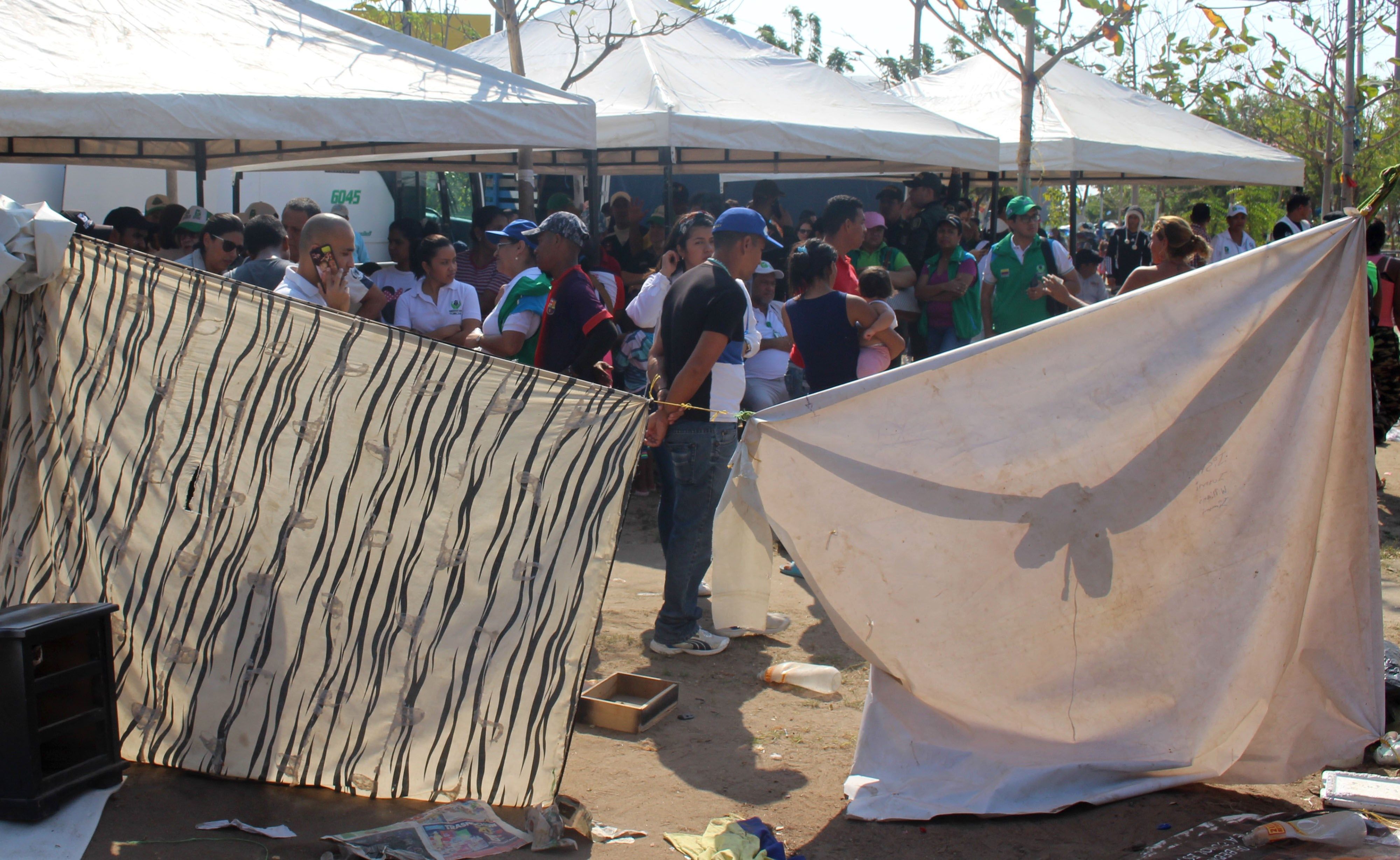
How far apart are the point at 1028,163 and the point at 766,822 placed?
8.70 m

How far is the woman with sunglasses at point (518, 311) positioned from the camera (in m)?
Answer: 5.03

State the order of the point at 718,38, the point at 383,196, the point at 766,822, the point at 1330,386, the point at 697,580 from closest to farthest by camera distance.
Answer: the point at 1330,386 < the point at 766,822 < the point at 697,580 < the point at 718,38 < the point at 383,196

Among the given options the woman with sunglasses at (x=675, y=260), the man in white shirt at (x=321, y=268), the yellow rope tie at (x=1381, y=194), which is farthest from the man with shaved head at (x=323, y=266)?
the yellow rope tie at (x=1381, y=194)

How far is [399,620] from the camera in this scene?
3.20 metres

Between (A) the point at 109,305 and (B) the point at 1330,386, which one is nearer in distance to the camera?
(B) the point at 1330,386

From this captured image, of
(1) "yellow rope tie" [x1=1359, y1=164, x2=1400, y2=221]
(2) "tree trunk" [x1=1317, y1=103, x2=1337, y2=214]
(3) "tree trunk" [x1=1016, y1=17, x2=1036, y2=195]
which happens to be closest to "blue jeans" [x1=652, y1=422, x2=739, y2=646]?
(1) "yellow rope tie" [x1=1359, y1=164, x2=1400, y2=221]

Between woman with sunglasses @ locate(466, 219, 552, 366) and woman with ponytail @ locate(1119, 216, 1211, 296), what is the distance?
3077mm

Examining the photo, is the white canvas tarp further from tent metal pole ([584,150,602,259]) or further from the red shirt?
tent metal pole ([584,150,602,259])

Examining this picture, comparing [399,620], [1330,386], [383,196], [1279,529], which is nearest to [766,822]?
[399,620]

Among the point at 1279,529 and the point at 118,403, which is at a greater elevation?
the point at 118,403

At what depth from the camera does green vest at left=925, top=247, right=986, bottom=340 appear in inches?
326

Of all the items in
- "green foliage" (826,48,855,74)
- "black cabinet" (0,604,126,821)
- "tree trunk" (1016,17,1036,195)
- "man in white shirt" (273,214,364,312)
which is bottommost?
"black cabinet" (0,604,126,821)

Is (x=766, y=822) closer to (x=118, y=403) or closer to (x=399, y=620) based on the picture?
(x=399, y=620)

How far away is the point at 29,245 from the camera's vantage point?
3.36 m
